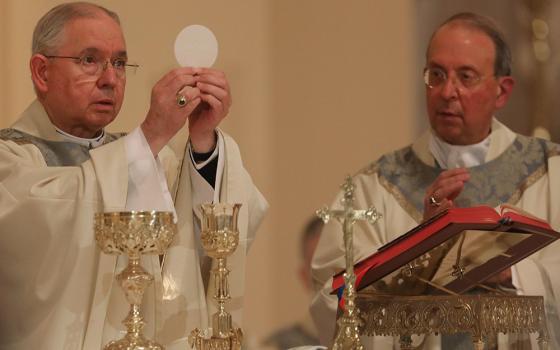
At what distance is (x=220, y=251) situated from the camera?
10.6 ft

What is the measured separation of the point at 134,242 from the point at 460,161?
7.29 feet

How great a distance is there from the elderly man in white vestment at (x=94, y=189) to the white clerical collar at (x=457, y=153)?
120 cm

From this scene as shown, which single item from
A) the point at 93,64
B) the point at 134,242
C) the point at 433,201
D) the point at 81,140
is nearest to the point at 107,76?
the point at 93,64

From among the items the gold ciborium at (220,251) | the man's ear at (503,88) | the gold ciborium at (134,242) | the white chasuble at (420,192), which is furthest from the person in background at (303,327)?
the gold ciborium at (134,242)

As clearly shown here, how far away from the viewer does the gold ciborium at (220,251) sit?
3232 mm

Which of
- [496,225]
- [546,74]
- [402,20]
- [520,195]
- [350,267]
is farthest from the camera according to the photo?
[402,20]

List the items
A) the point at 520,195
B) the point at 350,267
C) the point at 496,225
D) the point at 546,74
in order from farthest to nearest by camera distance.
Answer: the point at 546,74, the point at 520,195, the point at 496,225, the point at 350,267

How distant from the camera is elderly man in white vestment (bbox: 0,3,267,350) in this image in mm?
3613

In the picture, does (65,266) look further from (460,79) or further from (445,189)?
(460,79)

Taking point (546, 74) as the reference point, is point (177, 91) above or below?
below

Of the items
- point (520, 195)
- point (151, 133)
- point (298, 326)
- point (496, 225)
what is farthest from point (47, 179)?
point (298, 326)

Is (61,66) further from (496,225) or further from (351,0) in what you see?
(351,0)

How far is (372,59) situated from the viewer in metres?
7.43

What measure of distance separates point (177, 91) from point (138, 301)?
78 cm
